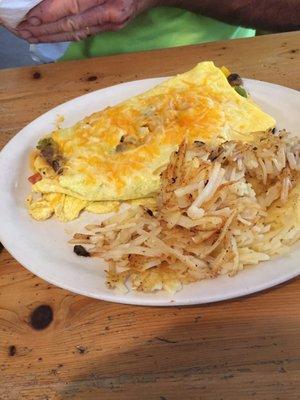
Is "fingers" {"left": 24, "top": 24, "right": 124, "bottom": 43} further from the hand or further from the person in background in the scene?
the person in background

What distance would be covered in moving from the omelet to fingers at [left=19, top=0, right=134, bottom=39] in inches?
13.2

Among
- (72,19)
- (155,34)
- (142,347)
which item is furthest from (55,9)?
(142,347)

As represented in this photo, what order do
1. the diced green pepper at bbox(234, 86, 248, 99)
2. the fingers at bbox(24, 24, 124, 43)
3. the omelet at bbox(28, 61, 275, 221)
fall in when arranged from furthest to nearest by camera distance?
1. the fingers at bbox(24, 24, 124, 43)
2. the diced green pepper at bbox(234, 86, 248, 99)
3. the omelet at bbox(28, 61, 275, 221)

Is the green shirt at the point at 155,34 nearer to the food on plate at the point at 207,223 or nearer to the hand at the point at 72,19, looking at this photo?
the hand at the point at 72,19

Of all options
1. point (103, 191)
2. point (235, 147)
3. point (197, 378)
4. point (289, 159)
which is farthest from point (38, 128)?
point (197, 378)

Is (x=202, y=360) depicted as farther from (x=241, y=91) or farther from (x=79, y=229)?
(x=241, y=91)

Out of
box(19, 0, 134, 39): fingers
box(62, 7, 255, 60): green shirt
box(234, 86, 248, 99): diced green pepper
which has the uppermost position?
box(19, 0, 134, 39): fingers

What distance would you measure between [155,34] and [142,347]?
1272 mm

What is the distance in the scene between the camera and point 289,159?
105cm

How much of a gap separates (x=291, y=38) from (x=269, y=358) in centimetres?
118

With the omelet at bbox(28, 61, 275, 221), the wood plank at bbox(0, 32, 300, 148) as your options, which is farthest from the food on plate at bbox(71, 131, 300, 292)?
the wood plank at bbox(0, 32, 300, 148)

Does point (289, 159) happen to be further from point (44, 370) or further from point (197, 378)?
point (44, 370)

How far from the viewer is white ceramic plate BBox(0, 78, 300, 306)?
90cm

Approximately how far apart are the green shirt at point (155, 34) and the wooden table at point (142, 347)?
1.00 meters
